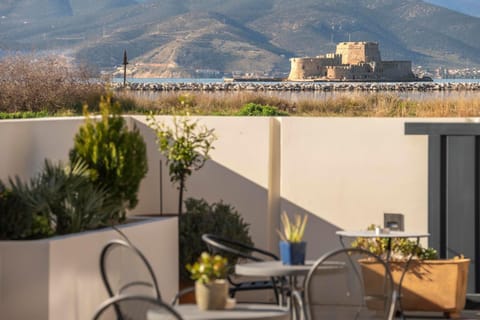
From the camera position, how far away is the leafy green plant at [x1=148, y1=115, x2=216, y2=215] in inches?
458

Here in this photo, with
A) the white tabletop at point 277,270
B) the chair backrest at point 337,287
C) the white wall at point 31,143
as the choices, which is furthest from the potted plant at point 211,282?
the white wall at point 31,143

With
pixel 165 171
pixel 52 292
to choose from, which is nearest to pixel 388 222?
pixel 165 171

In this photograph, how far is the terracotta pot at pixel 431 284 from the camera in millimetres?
10703

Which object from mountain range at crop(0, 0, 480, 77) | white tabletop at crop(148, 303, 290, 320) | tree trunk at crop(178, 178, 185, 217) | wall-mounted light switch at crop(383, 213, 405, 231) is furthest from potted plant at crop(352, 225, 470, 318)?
mountain range at crop(0, 0, 480, 77)

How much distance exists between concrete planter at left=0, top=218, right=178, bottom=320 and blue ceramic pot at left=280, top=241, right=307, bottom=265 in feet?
3.21

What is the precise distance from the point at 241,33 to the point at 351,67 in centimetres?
2688

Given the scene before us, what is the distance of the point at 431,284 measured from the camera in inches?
424

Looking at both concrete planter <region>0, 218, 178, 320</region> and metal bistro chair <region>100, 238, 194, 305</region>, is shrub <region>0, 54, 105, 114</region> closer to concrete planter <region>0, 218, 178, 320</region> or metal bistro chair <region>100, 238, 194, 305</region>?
concrete planter <region>0, 218, 178, 320</region>

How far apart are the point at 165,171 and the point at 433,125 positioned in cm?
277

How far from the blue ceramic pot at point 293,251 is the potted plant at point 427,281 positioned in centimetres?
334

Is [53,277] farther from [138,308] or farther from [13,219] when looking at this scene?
[138,308]

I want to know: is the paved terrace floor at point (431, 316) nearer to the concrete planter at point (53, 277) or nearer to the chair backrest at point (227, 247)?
the chair backrest at point (227, 247)

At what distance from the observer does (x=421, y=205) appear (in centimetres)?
1189

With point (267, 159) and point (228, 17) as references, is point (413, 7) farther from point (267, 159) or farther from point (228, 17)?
point (267, 159)
